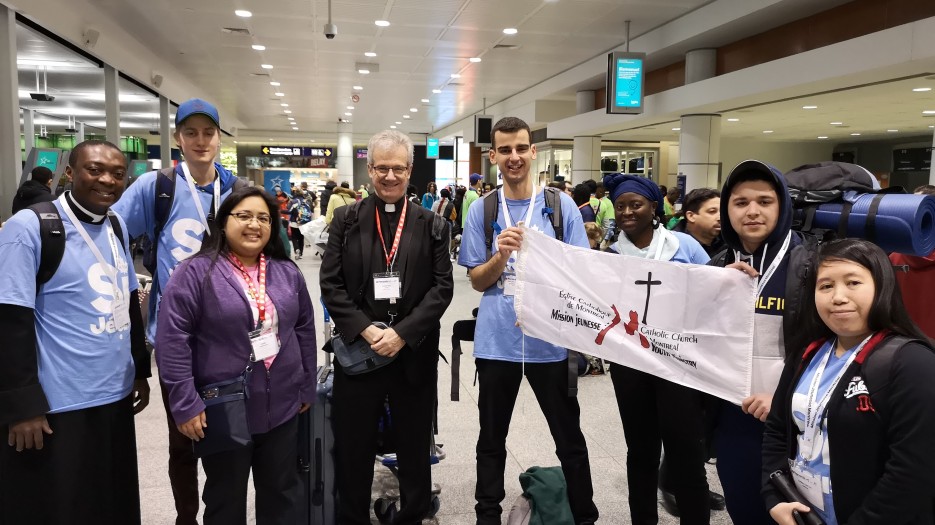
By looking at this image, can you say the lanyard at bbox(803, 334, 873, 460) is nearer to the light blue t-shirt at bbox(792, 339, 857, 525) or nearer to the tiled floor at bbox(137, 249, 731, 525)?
the light blue t-shirt at bbox(792, 339, 857, 525)

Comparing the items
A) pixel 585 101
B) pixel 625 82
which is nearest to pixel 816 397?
pixel 625 82

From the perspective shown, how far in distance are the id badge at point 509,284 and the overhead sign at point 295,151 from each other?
3580 centimetres

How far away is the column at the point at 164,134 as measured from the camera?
14852 mm

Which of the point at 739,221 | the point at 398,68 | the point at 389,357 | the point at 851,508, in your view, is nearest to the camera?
the point at 851,508

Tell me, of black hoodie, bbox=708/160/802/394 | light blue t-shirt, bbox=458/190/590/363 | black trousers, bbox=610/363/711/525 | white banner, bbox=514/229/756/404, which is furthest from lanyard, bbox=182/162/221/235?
black hoodie, bbox=708/160/802/394

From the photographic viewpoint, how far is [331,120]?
1053 inches

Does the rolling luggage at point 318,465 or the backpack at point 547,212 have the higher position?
the backpack at point 547,212

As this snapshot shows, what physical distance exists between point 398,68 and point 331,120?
43.1 feet

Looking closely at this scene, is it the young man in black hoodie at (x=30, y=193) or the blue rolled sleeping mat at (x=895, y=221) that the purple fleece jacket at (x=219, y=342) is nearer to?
the blue rolled sleeping mat at (x=895, y=221)

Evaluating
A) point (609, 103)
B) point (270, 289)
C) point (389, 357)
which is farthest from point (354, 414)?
point (609, 103)

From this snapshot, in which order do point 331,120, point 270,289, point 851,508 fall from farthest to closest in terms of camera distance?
point 331,120, point 270,289, point 851,508

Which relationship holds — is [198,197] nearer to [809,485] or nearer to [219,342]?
[219,342]

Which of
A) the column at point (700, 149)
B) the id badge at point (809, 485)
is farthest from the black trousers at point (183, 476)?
the column at point (700, 149)

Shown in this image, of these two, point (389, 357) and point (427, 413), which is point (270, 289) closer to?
point (389, 357)
